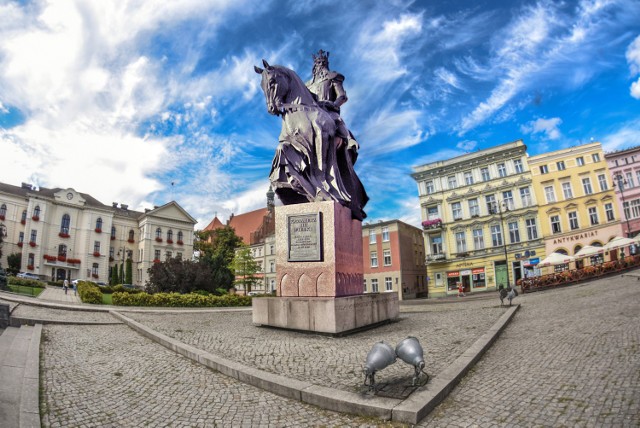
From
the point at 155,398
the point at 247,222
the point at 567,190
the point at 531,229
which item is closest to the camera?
the point at 155,398

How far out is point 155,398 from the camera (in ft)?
13.1

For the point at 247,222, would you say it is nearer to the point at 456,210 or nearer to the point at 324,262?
the point at 456,210

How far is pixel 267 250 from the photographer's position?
63.4 meters

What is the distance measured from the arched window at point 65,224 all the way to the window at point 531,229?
65076mm

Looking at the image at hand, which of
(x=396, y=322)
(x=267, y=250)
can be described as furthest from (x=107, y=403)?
(x=267, y=250)

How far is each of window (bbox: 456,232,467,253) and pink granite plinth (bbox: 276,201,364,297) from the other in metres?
33.4

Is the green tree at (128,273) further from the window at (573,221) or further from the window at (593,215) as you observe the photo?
the window at (593,215)

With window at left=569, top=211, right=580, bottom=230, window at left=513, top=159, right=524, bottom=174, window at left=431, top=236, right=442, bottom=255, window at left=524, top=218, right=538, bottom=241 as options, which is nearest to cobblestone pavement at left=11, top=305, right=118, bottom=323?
window at left=431, top=236, right=442, bottom=255

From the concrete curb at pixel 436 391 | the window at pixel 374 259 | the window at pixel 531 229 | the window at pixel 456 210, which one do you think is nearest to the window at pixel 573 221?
the window at pixel 531 229

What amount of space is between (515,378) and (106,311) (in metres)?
15.7

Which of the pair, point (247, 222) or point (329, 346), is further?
point (247, 222)

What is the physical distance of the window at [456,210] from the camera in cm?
3991

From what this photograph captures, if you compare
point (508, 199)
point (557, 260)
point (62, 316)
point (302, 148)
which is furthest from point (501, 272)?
point (62, 316)

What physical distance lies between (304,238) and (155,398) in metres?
4.97
